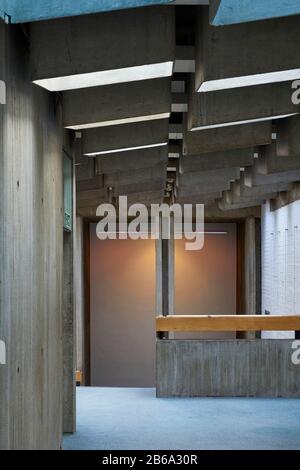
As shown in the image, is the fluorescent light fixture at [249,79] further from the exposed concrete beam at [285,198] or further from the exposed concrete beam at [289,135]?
the exposed concrete beam at [285,198]

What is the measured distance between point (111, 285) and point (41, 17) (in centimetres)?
1821

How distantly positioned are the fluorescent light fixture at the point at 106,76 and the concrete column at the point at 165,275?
13.9 meters

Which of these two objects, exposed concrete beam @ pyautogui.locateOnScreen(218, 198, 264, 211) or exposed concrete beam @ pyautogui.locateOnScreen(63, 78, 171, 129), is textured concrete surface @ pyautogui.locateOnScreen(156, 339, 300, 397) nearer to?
exposed concrete beam @ pyautogui.locateOnScreen(63, 78, 171, 129)

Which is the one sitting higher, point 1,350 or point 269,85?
point 269,85

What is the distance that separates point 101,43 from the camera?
4703 millimetres

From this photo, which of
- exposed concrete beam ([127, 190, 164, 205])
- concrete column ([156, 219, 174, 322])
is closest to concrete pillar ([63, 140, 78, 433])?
exposed concrete beam ([127, 190, 164, 205])

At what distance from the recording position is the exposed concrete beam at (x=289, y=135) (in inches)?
296

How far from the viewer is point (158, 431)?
788 centimetres

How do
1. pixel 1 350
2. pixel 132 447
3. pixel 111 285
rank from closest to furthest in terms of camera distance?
pixel 1 350 < pixel 132 447 < pixel 111 285

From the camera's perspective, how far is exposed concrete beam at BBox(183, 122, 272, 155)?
305 inches

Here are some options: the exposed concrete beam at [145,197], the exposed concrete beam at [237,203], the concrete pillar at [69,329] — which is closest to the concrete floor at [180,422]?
the concrete pillar at [69,329]

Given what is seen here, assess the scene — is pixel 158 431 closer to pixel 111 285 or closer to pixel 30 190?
pixel 30 190

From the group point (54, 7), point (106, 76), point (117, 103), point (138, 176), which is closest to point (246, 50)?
point (106, 76)

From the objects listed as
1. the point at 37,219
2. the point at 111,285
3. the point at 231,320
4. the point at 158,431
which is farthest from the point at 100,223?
the point at 37,219
